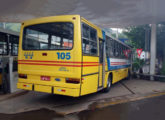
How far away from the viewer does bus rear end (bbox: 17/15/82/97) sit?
529 centimetres

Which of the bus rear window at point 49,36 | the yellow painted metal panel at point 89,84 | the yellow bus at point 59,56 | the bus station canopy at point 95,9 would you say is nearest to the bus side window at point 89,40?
the yellow bus at point 59,56

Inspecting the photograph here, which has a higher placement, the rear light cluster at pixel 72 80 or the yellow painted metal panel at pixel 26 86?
the rear light cluster at pixel 72 80

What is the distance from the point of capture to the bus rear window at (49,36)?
551cm

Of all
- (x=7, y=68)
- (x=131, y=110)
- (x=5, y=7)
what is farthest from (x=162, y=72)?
(x=5, y=7)

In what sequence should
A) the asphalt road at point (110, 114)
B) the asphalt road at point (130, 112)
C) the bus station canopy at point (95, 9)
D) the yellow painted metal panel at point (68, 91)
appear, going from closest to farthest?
1. the asphalt road at point (110, 114)
2. the asphalt road at point (130, 112)
3. the yellow painted metal panel at point (68, 91)
4. the bus station canopy at point (95, 9)

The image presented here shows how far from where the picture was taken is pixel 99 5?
10852mm

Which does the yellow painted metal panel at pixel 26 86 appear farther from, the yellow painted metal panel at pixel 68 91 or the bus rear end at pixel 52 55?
Result: the yellow painted metal panel at pixel 68 91

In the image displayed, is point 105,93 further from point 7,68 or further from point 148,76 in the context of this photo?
point 148,76

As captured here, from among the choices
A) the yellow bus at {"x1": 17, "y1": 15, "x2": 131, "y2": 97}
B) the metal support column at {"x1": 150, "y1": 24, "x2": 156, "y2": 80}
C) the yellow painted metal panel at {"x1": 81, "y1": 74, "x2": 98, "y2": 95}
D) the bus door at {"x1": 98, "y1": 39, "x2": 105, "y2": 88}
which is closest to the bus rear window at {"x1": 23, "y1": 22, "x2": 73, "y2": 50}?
the yellow bus at {"x1": 17, "y1": 15, "x2": 131, "y2": 97}

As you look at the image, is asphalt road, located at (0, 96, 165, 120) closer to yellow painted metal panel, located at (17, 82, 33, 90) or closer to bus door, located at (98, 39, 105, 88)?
yellow painted metal panel, located at (17, 82, 33, 90)

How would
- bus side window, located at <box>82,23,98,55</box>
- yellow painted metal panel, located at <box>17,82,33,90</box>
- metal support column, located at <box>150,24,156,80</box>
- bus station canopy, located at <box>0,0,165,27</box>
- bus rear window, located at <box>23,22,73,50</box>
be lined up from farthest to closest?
metal support column, located at <box>150,24,156,80</box> → bus station canopy, located at <box>0,0,165,27</box> → yellow painted metal panel, located at <box>17,82,33,90</box> → bus side window, located at <box>82,23,98,55</box> → bus rear window, located at <box>23,22,73,50</box>

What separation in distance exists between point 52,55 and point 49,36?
29.4 inches

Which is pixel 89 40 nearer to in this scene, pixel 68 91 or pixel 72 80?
pixel 72 80

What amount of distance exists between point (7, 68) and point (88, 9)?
6.91 m
